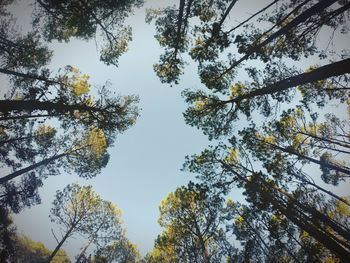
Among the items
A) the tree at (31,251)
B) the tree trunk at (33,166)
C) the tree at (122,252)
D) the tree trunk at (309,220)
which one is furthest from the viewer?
the tree at (31,251)

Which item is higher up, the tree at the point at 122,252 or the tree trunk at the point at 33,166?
the tree at the point at 122,252

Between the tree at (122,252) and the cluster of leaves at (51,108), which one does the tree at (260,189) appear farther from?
the tree at (122,252)

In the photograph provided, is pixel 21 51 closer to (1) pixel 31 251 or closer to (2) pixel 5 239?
(2) pixel 5 239

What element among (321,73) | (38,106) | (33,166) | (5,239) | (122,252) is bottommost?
(5,239)

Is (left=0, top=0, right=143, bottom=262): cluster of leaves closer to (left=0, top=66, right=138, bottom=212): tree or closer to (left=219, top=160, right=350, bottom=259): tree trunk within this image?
(left=0, top=66, right=138, bottom=212): tree

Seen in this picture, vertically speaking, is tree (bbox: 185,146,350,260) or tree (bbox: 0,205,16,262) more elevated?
tree (bbox: 185,146,350,260)

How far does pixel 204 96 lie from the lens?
418 inches

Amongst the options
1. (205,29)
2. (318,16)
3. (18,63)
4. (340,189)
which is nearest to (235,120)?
(205,29)

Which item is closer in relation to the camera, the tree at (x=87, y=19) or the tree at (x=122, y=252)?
the tree at (x=87, y=19)

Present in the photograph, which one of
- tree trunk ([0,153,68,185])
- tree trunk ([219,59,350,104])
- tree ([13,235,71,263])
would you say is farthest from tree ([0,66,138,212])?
tree ([13,235,71,263])

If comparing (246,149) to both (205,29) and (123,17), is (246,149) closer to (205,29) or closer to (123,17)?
(205,29)

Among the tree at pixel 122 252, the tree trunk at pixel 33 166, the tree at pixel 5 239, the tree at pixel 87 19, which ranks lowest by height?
the tree at pixel 5 239

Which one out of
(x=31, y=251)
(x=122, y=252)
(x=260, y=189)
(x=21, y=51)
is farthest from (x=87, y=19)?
(x=31, y=251)

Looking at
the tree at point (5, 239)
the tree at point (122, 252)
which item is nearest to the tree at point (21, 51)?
the tree at point (5, 239)
